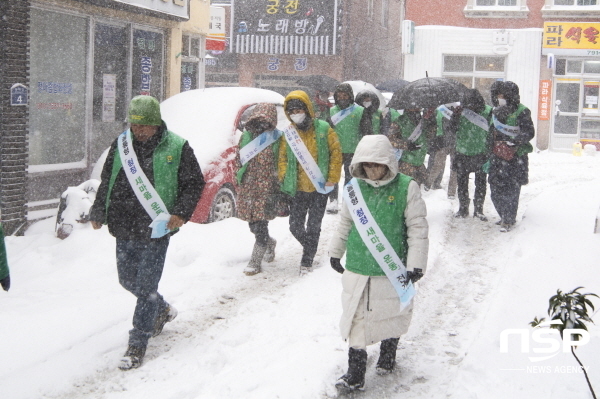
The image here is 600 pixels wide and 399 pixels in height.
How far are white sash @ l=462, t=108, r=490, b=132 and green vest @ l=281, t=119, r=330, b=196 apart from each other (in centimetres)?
315

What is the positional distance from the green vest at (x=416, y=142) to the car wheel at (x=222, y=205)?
7.52 ft

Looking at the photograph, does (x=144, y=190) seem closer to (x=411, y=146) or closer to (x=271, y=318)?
(x=271, y=318)

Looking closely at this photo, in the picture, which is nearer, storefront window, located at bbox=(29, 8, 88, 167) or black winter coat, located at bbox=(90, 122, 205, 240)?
black winter coat, located at bbox=(90, 122, 205, 240)

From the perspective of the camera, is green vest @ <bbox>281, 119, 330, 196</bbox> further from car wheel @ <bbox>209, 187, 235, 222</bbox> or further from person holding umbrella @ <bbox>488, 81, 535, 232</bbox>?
person holding umbrella @ <bbox>488, 81, 535, 232</bbox>

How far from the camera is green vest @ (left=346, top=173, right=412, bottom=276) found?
4469mm

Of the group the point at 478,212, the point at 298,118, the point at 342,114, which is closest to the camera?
the point at 298,118

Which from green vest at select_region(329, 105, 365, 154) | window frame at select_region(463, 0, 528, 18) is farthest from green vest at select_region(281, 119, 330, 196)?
window frame at select_region(463, 0, 528, 18)

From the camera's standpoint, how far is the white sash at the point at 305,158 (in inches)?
278

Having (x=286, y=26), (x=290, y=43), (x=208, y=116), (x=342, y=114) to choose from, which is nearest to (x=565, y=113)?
(x=290, y=43)

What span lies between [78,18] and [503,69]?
1696cm

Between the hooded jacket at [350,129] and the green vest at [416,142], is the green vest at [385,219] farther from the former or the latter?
the hooded jacket at [350,129]

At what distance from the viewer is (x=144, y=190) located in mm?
4973

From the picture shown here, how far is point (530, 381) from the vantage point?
173 inches

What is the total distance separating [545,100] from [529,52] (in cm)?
172
